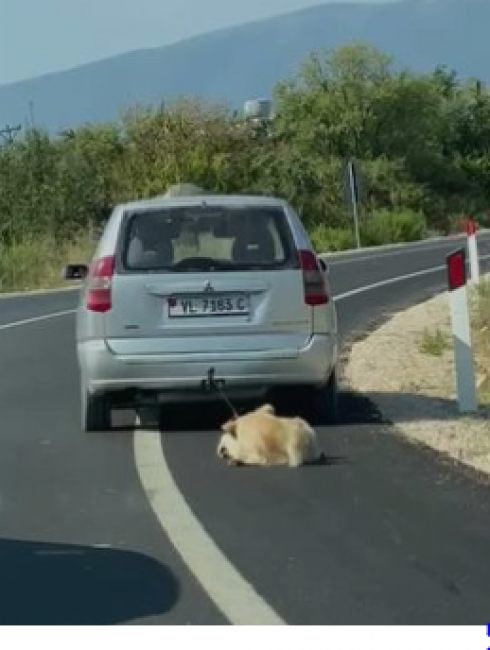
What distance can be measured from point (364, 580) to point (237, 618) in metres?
0.86

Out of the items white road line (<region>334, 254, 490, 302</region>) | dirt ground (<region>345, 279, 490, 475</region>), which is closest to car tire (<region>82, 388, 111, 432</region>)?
dirt ground (<region>345, 279, 490, 475</region>)

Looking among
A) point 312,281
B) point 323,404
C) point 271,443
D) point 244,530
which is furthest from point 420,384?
point 244,530

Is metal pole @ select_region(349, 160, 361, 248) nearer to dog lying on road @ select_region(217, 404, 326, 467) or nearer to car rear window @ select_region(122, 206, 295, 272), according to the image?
car rear window @ select_region(122, 206, 295, 272)

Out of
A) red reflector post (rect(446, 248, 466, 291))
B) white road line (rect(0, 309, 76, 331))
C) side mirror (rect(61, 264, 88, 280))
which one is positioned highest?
side mirror (rect(61, 264, 88, 280))

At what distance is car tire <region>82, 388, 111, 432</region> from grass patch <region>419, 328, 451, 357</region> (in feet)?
19.3

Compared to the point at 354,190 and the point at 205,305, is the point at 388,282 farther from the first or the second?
the point at 354,190

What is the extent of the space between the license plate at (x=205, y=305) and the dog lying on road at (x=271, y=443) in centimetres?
128

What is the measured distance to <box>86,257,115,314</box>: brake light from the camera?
37.7ft

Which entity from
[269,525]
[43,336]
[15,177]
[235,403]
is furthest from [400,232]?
[269,525]

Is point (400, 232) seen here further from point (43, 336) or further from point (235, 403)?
point (235, 403)

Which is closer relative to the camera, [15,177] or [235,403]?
[235,403]

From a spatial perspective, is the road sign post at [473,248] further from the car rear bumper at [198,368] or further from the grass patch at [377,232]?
the grass patch at [377,232]

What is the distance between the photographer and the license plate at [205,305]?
1148cm

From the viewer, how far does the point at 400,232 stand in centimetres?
5694
